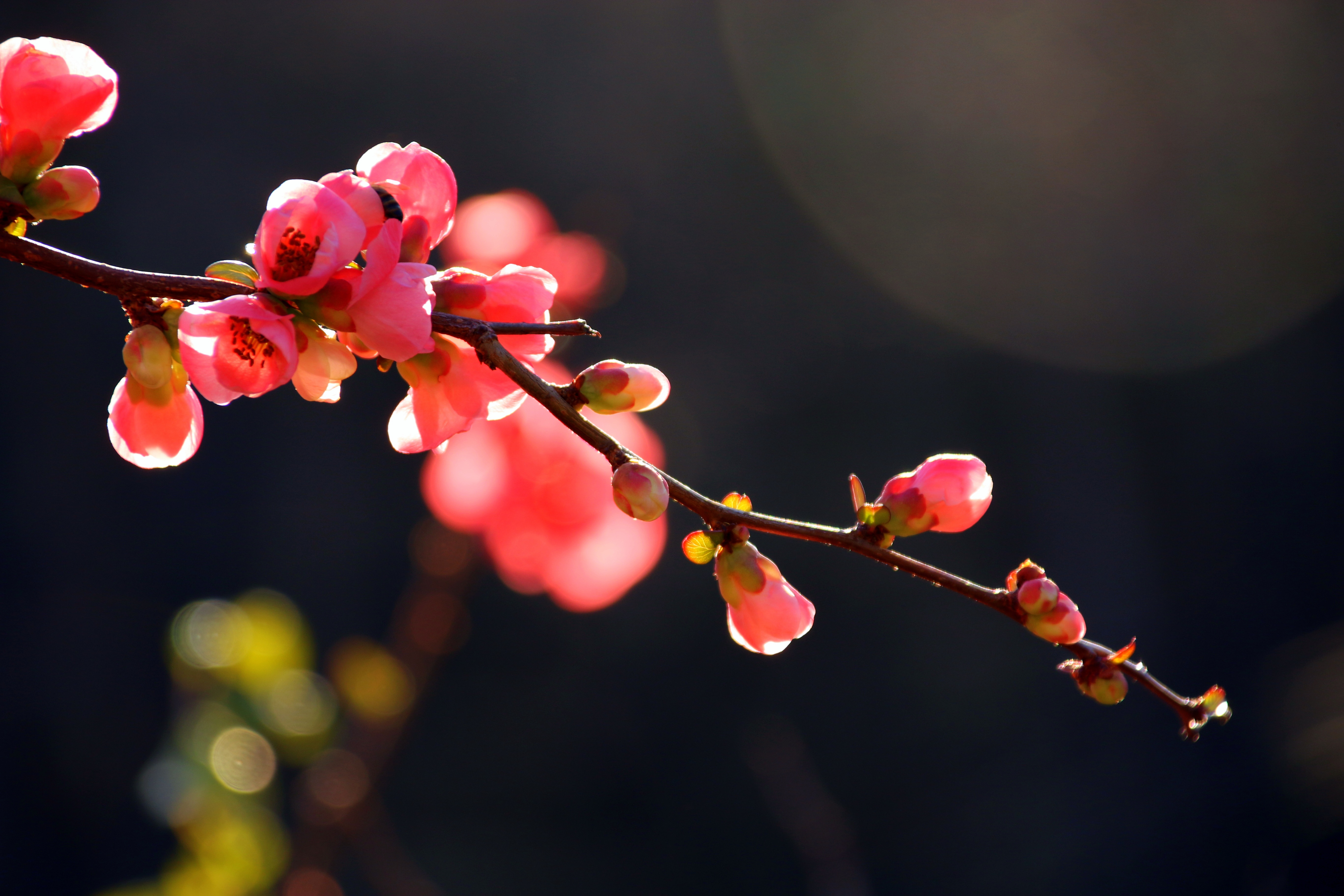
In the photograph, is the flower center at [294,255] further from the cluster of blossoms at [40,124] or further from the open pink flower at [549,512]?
the open pink flower at [549,512]

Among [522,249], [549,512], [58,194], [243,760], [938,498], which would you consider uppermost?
[522,249]

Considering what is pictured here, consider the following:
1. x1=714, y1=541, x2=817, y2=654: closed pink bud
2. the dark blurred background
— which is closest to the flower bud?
x1=714, y1=541, x2=817, y2=654: closed pink bud

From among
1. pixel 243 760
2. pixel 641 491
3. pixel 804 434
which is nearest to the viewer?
pixel 641 491

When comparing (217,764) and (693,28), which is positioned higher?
(693,28)

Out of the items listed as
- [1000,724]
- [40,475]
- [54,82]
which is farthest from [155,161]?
[1000,724]

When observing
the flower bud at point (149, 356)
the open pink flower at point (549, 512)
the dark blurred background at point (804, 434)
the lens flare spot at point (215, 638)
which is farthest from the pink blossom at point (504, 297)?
the dark blurred background at point (804, 434)

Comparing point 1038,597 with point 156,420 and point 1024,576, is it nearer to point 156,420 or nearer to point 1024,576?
point 1024,576

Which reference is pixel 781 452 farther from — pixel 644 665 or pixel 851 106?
pixel 851 106

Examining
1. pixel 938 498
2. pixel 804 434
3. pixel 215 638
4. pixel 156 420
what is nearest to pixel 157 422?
pixel 156 420
